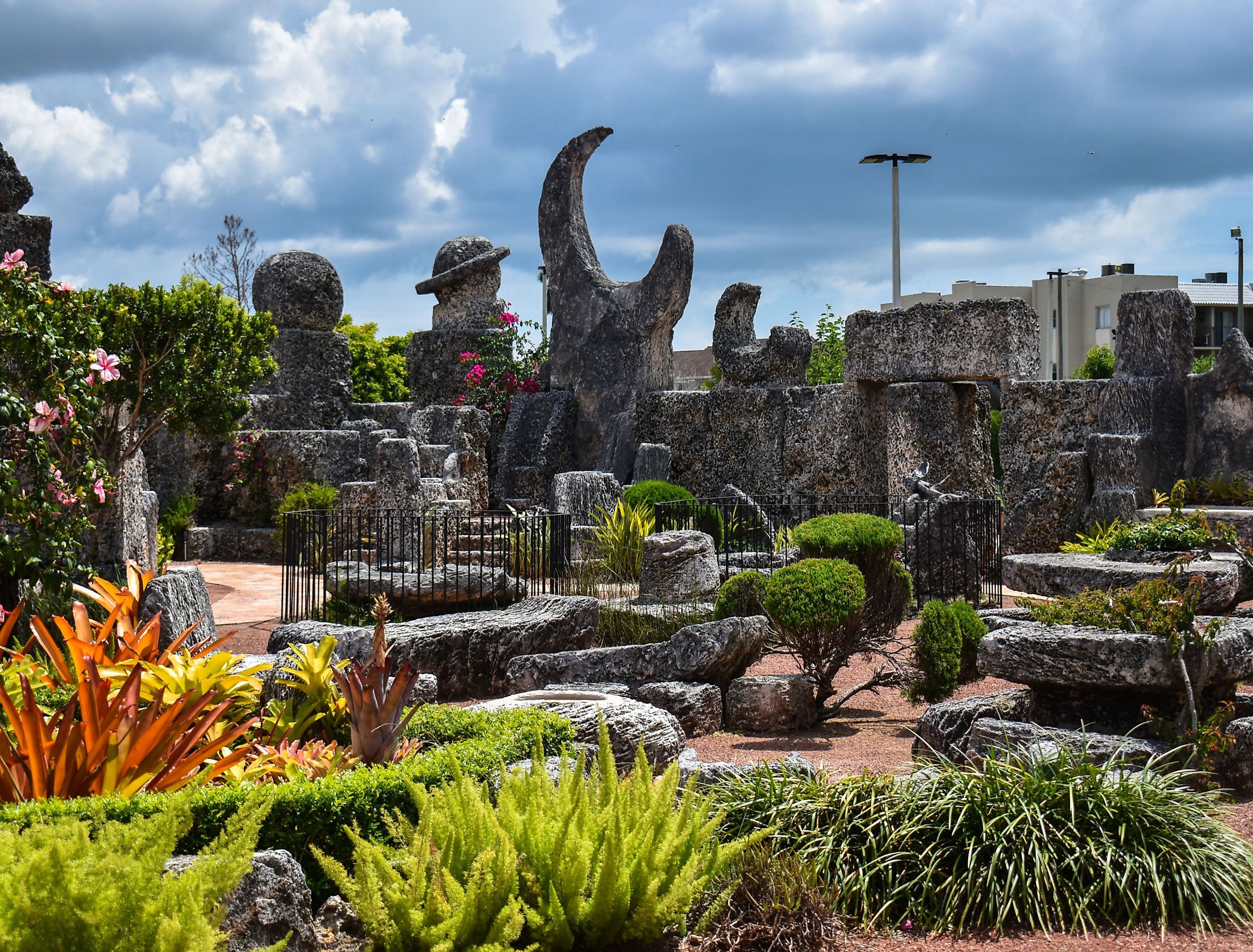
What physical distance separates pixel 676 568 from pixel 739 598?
6.11ft

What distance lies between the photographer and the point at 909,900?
432 centimetres

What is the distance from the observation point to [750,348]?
16844 millimetres

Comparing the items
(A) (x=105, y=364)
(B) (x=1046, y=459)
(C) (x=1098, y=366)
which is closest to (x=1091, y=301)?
(C) (x=1098, y=366)

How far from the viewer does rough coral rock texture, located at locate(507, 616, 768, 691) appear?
778 centimetres

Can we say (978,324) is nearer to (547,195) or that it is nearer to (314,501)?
(547,195)

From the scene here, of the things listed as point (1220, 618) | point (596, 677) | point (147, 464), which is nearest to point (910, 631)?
point (596, 677)

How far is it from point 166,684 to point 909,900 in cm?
335

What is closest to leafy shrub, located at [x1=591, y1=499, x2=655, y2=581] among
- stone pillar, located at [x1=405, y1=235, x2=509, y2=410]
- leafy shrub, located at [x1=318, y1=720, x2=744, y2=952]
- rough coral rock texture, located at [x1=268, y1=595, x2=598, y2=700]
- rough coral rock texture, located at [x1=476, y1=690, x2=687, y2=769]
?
rough coral rock texture, located at [x1=268, y1=595, x2=598, y2=700]

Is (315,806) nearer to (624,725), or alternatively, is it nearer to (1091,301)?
(624,725)

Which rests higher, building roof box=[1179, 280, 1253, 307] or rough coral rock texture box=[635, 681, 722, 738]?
building roof box=[1179, 280, 1253, 307]

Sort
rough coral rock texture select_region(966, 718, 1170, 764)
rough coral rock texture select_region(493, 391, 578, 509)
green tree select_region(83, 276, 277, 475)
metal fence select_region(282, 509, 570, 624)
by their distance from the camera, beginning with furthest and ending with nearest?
1. rough coral rock texture select_region(493, 391, 578, 509)
2. green tree select_region(83, 276, 277, 475)
3. metal fence select_region(282, 509, 570, 624)
4. rough coral rock texture select_region(966, 718, 1170, 764)

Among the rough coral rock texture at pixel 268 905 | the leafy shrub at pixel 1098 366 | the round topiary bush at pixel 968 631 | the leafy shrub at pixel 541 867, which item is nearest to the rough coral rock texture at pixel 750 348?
the round topiary bush at pixel 968 631

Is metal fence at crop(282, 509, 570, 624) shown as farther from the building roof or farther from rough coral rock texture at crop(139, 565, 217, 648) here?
the building roof

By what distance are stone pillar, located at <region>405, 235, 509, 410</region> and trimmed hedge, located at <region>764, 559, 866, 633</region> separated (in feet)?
47.2
